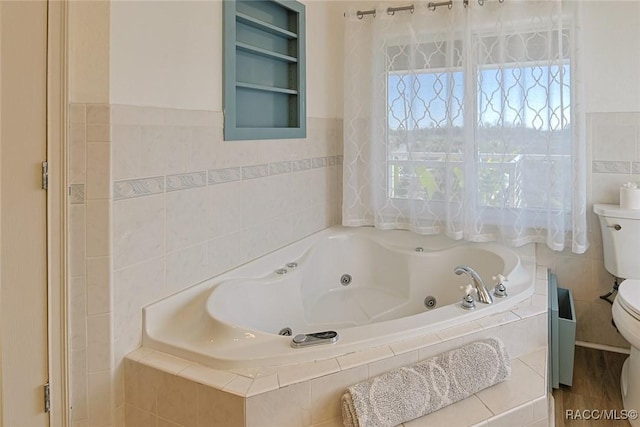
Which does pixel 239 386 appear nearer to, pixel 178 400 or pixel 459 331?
pixel 178 400

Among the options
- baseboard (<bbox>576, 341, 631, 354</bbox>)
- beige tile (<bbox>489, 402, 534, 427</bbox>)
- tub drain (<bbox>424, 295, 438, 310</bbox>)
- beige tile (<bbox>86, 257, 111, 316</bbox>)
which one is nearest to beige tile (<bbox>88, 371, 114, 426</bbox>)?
beige tile (<bbox>86, 257, 111, 316</bbox>)

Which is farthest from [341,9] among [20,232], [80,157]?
[20,232]

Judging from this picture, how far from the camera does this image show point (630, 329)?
6.31 ft

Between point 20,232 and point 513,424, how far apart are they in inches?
68.2

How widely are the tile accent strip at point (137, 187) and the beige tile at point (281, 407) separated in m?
0.83

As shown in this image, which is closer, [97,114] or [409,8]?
[97,114]

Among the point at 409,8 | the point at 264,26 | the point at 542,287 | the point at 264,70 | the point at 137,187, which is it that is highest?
the point at 409,8

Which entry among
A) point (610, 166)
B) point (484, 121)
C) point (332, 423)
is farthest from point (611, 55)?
point (332, 423)

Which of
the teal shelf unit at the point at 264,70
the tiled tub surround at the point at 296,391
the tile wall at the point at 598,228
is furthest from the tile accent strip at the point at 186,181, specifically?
the tile wall at the point at 598,228

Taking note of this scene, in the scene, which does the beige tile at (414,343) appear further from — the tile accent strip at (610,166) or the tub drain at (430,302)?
the tile accent strip at (610,166)

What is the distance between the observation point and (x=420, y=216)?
111 inches

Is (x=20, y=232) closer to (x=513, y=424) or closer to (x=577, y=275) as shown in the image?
(x=513, y=424)

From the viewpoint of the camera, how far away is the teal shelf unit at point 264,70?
2115 millimetres

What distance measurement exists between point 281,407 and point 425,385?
19.4 inches
